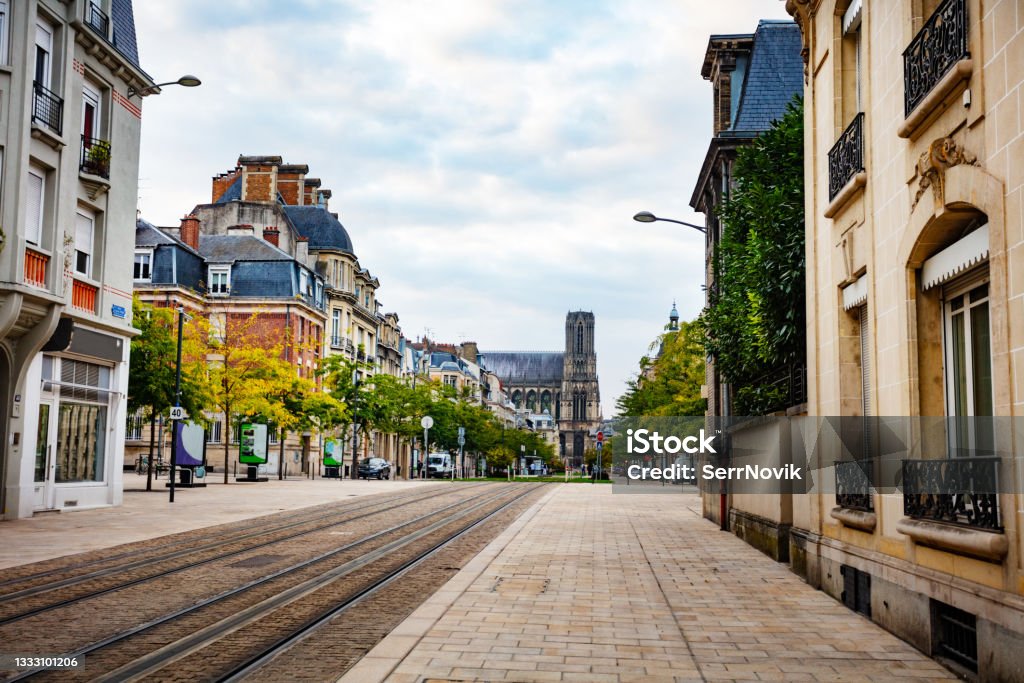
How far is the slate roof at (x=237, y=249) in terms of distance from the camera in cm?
6362

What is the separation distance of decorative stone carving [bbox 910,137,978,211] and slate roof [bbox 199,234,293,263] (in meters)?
58.0

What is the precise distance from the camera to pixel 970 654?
267 inches

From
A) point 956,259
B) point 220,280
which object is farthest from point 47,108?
point 220,280

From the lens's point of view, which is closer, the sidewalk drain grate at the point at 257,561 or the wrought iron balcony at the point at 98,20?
the sidewalk drain grate at the point at 257,561

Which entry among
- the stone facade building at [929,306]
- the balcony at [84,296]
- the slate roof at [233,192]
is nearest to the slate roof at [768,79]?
the stone facade building at [929,306]

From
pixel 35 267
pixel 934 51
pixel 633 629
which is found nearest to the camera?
pixel 934 51

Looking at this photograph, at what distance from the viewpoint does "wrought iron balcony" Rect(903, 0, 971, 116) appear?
7.02m

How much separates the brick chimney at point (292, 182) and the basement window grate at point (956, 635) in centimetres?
7270

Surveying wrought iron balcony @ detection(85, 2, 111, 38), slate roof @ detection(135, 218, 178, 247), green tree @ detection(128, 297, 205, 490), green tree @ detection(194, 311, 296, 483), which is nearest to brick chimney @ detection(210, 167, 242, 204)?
slate roof @ detection(135, 218, 178, 247)

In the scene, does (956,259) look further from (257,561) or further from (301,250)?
(301,250)

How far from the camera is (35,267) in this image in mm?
19469

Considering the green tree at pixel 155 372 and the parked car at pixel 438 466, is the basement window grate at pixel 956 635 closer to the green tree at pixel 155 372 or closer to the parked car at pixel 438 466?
the green tree at pixel 155 372

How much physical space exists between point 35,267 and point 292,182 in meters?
58.9

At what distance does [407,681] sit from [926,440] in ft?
14.9
